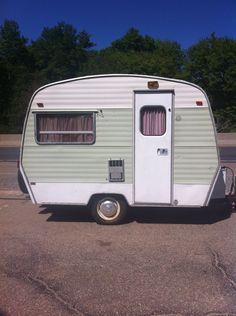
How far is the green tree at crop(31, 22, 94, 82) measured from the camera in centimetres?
3319

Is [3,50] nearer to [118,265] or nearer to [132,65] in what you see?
[132,65]

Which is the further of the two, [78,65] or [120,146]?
[78,65]

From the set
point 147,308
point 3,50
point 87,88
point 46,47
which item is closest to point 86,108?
point 87,88

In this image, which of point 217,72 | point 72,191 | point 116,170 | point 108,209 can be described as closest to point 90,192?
point 72,191

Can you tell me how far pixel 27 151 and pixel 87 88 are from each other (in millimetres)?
1428

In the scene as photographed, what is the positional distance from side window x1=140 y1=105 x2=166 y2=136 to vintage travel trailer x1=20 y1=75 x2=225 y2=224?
0.05ft

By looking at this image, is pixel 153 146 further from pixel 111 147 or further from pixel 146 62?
pixel 146 62

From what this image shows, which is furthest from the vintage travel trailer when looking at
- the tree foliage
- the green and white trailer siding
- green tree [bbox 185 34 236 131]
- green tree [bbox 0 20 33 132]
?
green tree [bbox 185 34 236 131]

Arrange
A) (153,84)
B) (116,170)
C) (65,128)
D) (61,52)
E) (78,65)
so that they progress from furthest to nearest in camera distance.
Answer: (78,65)
(61,52)
(65,128)
(116,170)
(153,84)

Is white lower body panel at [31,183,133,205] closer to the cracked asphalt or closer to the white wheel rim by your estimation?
the white wheel rim

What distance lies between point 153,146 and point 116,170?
695 millimetres

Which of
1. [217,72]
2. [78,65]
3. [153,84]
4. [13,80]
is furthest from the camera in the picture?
[217,72]

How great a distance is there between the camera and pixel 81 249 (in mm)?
6777

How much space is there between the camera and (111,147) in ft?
26.5
